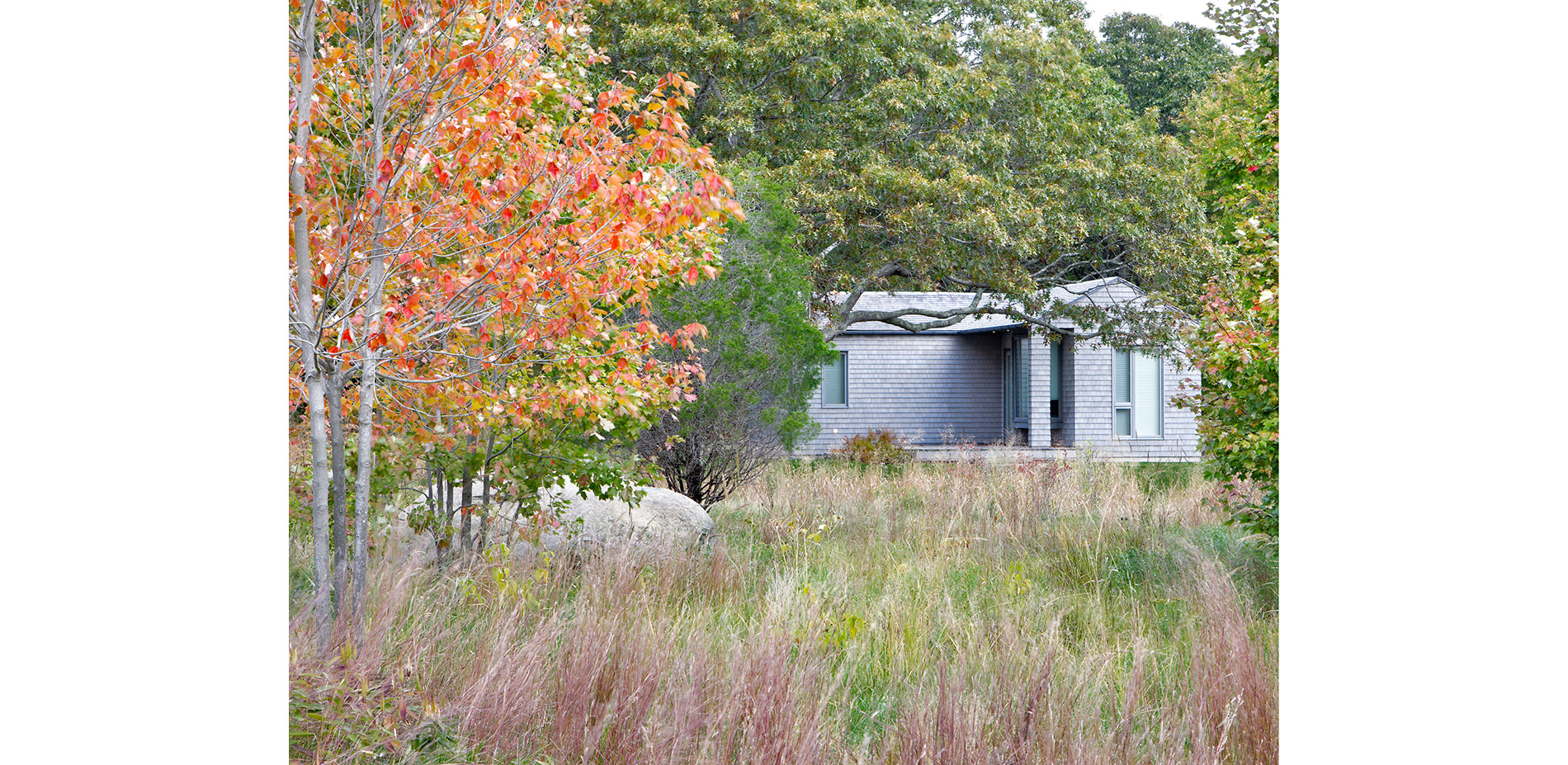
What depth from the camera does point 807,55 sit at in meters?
12.7

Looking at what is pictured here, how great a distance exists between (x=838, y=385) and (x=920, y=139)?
6.09m

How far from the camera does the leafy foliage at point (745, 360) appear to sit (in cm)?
835

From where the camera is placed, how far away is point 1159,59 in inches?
1097

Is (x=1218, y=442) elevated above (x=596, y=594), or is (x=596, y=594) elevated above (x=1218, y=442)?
(x=1218, y=442)

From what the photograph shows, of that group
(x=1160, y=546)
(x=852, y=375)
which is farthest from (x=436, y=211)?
(x=852, y=375)

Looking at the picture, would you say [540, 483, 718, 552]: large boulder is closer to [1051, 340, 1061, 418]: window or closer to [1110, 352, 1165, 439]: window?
[1110, 352, 1165, 439]: window

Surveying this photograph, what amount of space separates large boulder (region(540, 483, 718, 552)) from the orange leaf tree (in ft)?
6.96

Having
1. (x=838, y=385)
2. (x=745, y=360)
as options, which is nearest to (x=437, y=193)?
(x=745, y=360)

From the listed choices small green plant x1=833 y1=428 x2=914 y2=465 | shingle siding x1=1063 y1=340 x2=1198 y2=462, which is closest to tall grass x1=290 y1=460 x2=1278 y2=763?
small green plant x1=833 y1=428 x2=914 y2=465

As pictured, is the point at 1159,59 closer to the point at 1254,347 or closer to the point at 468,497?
the point at 1254,347

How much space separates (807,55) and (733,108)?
4.23ft

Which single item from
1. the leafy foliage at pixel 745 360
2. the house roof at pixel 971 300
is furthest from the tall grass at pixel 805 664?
the house roof at pixel 971 300

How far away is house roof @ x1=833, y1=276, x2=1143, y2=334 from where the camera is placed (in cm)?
1545
